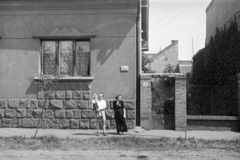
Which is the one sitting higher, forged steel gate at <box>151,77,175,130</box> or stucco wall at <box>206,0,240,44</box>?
stucco wall at <box>206,0,240,44</box>

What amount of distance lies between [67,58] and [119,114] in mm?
3376

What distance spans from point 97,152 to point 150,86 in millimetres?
5396

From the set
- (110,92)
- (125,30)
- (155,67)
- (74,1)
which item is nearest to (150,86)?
(110,92)

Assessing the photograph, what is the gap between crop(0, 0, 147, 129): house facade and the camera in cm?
1330

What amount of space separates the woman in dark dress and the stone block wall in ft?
2.89

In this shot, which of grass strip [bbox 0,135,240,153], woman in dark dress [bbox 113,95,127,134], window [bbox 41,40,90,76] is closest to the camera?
grass strip [bbox 0,135,240,153]

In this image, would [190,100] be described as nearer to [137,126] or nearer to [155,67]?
[137,126]

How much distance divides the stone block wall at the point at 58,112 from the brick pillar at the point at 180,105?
1794 millimetres

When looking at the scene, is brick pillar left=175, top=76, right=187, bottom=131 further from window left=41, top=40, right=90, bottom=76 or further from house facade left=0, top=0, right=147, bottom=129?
window left=41, top=40, right=90, bottom=76

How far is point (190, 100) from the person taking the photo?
1372 centimetres

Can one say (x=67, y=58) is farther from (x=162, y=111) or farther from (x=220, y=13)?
(x=220, y=13)

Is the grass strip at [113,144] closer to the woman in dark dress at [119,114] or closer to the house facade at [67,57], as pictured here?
the woman in dark dress at [119,114]

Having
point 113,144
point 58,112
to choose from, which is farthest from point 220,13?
point 113,144

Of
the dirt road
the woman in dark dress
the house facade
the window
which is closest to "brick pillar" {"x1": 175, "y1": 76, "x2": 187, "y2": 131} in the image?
the house facade
